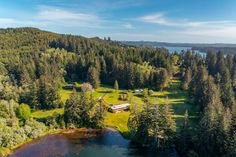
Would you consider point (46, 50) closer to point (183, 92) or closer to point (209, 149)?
point (183, 92)

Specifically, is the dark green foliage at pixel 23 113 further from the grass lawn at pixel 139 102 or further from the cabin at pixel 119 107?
the cabin at pixel 119 107

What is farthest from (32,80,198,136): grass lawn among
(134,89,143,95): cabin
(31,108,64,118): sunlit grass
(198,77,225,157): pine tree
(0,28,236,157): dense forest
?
(198,77,225,157): pine tree

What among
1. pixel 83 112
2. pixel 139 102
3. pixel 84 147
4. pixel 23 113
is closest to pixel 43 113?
pixel 23 113

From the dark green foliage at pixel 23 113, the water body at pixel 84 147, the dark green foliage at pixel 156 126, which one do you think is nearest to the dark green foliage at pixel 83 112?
the water body at pixel 84 147

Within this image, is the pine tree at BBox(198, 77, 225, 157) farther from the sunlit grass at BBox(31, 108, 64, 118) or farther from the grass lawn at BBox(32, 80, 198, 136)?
the sunlit grass at BBox(31, 108, 64, 118)

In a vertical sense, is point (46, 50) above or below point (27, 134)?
above

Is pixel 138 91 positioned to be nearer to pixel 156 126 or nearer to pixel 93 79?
pixel 93 79

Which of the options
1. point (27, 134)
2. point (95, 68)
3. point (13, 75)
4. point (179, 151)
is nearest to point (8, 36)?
point (13, 75)
